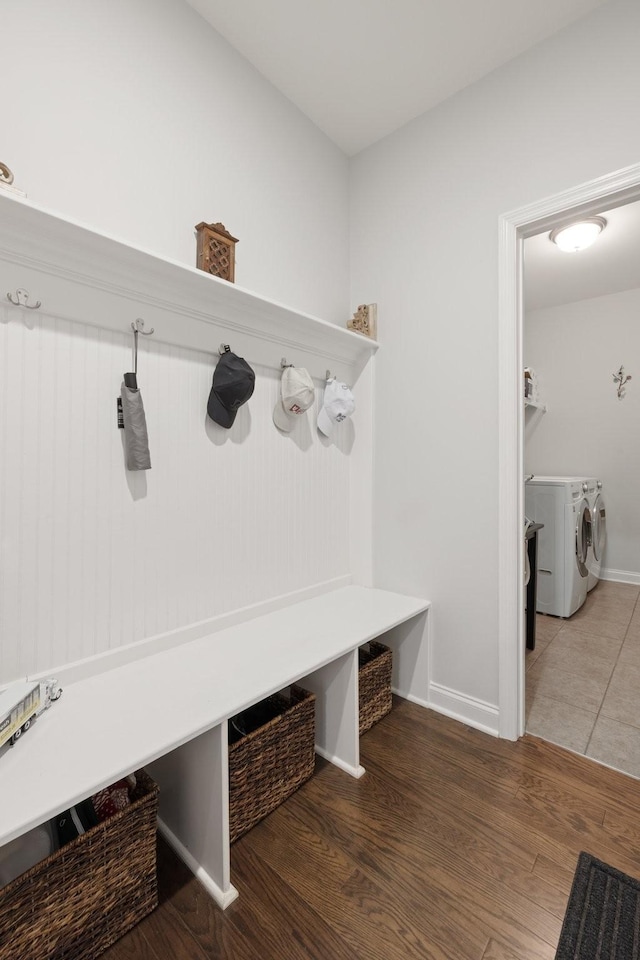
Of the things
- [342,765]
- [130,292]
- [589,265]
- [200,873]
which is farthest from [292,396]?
[589,265]

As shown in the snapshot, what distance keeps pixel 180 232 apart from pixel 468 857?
2145 mm

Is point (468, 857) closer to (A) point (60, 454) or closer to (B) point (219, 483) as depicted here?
(B) point (219, 483)

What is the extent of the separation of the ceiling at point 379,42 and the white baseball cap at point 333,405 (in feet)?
4.04

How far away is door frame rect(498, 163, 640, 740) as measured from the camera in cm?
171

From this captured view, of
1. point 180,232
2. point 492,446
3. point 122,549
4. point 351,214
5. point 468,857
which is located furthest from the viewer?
point 351,214

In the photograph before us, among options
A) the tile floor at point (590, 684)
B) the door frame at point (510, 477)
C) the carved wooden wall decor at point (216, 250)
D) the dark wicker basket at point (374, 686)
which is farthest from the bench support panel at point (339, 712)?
the carved wooden wall decor at point (216, 250)

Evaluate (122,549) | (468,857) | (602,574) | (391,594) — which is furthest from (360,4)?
(602,574)

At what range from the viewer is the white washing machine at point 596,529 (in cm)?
361

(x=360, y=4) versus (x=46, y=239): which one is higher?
(x=360, y=4)

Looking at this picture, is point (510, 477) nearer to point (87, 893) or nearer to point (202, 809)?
point (202, 809)

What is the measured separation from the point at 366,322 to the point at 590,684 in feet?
7.00

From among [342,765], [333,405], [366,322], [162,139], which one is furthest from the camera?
[366,322]

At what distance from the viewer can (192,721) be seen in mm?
1072

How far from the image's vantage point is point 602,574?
4160 millimetres
